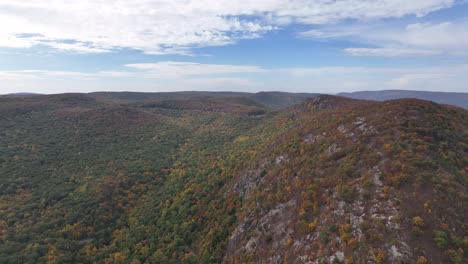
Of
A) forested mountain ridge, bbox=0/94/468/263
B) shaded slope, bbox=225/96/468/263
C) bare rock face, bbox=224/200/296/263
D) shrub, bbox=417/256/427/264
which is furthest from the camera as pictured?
bare rock face, bbox=224/200/296/263

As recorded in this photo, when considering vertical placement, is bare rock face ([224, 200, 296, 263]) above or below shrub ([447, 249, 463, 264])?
below

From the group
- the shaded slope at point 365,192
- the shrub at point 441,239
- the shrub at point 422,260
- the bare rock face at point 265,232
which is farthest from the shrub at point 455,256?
the bare rock face at point 265,232

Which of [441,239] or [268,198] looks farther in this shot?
[268,198]

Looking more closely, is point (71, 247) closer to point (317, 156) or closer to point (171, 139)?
point (317, 156)

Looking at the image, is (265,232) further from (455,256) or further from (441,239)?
(455,256)

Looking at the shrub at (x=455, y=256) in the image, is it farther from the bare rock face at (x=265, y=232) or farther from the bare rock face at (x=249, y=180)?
the bare rock face at (x=249, y=180)

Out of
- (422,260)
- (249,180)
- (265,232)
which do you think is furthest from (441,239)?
(249,180)

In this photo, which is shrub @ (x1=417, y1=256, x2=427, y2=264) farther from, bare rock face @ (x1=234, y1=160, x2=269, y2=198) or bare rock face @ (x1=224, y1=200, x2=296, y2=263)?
bare rock face @ (x1=234, y1=160, x2=269, y2=198)

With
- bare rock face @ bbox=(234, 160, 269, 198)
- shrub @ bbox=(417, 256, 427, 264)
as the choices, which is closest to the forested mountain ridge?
shrub @ bbox=(417, 256, 427, 264)

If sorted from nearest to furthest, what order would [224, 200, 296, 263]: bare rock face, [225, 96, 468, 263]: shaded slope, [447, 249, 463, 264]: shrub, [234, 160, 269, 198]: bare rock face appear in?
[447, 249, 463, 264]: shrub → [225, 96, 468, 263]: shaded slope → [224, 200, 296, 263]: bare rock face → [234, 160, 269, 198]: bare rock face
